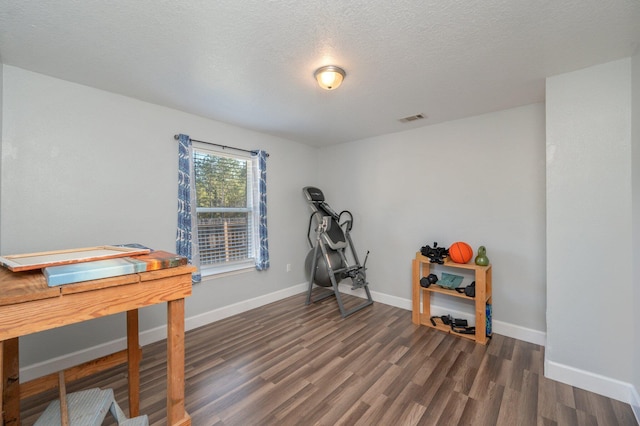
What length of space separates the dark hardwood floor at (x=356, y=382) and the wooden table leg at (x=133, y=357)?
0.19 meters

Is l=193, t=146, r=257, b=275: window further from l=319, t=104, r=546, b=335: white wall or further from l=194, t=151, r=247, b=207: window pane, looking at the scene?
l=319, t=104, r=546, b=335: white wall

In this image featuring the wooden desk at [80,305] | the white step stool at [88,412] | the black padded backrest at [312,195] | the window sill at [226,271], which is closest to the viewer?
the wooden desk at [80,305]

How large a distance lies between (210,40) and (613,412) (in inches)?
144

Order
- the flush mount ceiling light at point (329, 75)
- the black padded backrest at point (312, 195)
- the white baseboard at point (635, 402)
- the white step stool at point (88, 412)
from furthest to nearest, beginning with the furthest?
the black padded backrest at point (312, 195) < the flush mount ceiling light at point (329, 75) < the white baseboard at point (635, 402) < the white step stool at point (88, 412)

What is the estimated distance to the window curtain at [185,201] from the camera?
291cm

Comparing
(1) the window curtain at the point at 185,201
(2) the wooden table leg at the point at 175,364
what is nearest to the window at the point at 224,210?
(1) the window curtain at the point at 185,201

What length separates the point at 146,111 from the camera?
2715 mm

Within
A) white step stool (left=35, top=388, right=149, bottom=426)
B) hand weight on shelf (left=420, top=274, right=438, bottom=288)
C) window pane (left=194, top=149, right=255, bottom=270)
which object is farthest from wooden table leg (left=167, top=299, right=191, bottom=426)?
hand weight on shelf (left=420, top=274, right=438, bottom=288)

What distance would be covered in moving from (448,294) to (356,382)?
1.53 m

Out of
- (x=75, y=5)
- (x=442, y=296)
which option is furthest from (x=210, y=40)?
(x=442, y=296)

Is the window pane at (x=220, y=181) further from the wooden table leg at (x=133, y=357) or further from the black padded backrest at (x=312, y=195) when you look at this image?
the wooden table leg at (x=133, y=357)

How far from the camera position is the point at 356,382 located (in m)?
2.11

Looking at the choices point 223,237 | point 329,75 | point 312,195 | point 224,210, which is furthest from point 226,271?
point 329,75

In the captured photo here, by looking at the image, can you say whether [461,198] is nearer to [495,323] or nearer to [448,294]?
[448,294]
